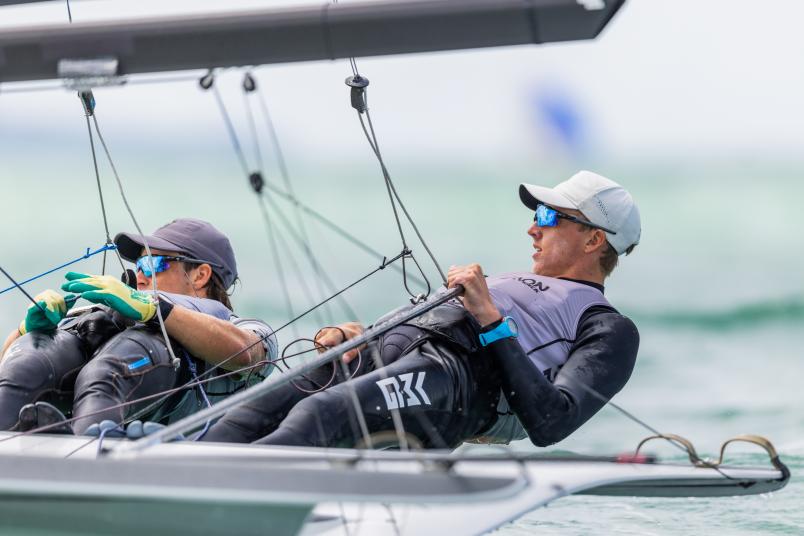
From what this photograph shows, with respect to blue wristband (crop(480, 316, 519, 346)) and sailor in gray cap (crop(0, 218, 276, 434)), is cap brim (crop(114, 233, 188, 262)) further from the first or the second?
blue wristband (crop(480, 316, 519, 346))

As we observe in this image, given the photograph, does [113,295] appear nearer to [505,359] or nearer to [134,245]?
[134,245]

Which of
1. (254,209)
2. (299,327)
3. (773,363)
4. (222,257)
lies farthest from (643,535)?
(254,209)

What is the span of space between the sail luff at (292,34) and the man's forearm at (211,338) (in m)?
0.71

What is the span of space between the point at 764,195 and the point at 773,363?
7079 mm

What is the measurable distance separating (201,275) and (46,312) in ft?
1.78

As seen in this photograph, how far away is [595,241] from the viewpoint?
2969 millimetres

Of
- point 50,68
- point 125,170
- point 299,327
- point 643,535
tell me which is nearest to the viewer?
point 50,68

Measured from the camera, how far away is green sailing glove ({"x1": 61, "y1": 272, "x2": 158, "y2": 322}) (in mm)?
2633

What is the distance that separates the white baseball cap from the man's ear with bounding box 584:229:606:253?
0.05ft

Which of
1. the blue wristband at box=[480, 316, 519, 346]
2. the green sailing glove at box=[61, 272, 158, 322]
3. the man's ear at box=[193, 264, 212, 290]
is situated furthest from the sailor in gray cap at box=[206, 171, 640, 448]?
the man's ear at box=[193, 264, 212, 290]

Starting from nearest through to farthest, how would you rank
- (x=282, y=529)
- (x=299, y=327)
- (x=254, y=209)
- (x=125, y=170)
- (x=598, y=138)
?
(x=282, y=529)
(x=299, y=327)
(x=254, y=209)
(x=125, y=170)
(x=598, y=138)

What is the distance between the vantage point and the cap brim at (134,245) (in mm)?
3090

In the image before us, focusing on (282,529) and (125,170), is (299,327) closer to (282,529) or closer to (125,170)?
(282,529)

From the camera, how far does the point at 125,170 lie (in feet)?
45.0
